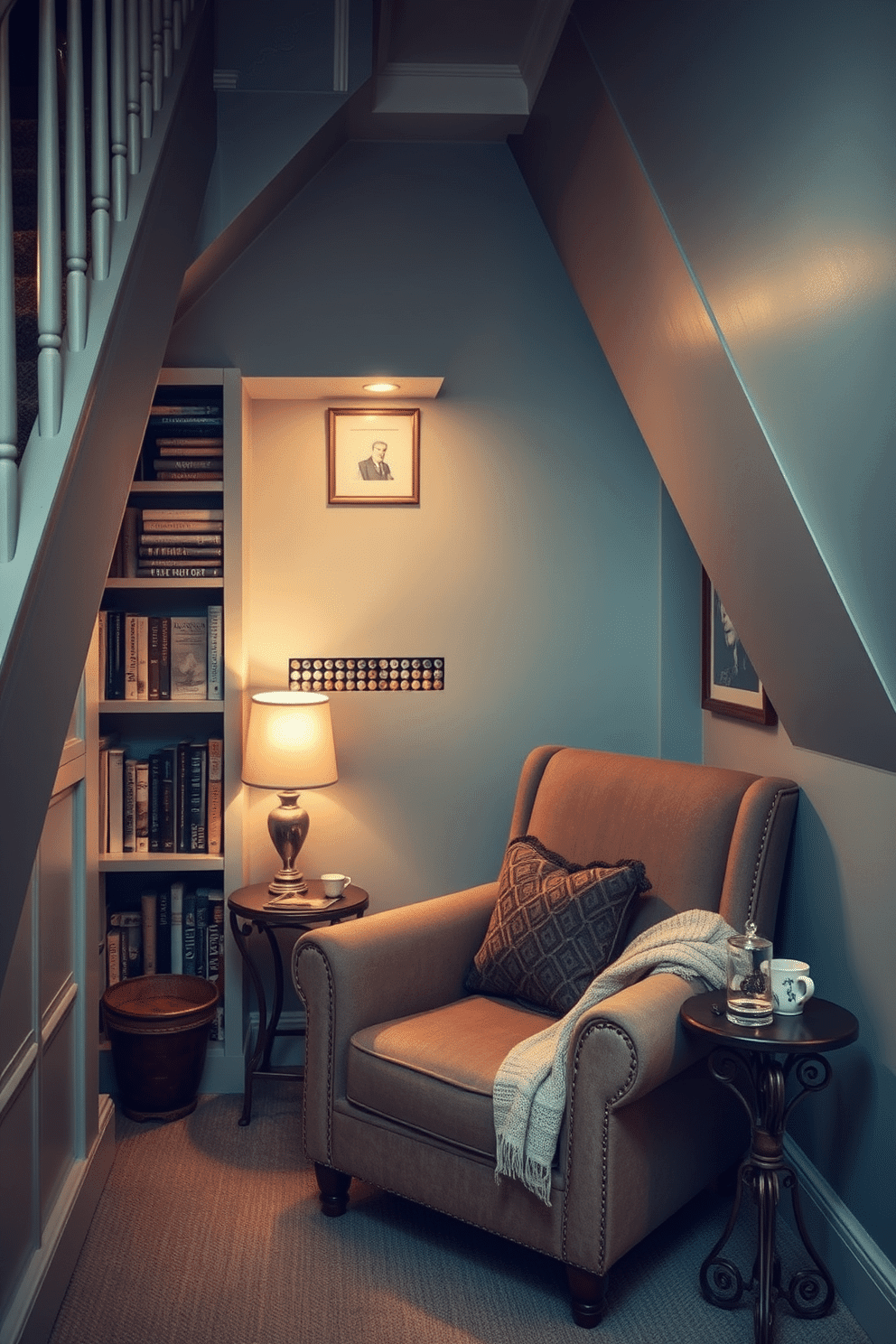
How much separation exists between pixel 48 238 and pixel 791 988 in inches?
69.3

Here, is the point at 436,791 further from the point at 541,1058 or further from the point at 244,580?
the point at 541,1058

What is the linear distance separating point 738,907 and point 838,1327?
0.81 m

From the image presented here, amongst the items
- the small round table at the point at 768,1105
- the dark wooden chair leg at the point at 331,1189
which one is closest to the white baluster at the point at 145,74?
the small round table at the point at 768,1105

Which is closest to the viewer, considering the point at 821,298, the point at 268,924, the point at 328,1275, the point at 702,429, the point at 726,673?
the point at 821,298

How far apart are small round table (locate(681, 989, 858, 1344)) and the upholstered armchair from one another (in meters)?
0.10

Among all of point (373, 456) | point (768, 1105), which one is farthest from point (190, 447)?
point (768, 1105)

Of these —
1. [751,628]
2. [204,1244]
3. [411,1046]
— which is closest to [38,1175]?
[204,1244]

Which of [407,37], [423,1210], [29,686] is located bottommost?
[423,1210]

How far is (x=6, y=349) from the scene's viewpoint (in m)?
1.25

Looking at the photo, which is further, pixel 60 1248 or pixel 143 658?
pixel 143 658

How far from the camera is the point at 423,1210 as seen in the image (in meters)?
2.53

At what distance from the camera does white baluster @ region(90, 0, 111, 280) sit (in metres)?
1.69

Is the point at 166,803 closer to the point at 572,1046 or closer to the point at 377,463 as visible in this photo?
the point at 377,463

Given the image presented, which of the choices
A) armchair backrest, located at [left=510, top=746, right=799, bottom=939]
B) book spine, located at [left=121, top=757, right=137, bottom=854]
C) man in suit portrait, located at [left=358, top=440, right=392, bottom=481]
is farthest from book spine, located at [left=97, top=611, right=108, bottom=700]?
armchair backrest, located at [left=510, top=746, right=799, bottom=939]
